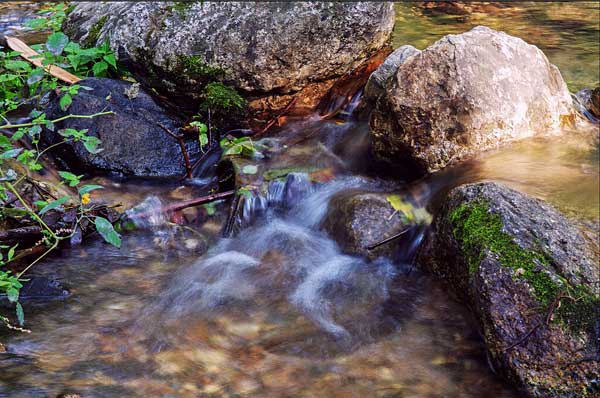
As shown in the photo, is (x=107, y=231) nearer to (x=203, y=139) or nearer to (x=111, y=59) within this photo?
(x=203, y=139)

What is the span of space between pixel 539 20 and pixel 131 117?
785 cm

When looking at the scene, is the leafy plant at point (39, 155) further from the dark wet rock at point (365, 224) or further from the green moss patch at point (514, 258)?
the green moss patch at point (514, 258)

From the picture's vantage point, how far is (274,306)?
389 centimetres

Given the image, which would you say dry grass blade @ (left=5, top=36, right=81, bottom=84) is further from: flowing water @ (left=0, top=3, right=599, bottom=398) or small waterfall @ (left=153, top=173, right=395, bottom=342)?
small waterfall @ (left=153, top=173, right=395, bottom=342)

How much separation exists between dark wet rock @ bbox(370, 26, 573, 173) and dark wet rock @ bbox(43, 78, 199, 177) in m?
2.11

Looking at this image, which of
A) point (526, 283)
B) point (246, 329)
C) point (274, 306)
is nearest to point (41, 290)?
point (246, 329)

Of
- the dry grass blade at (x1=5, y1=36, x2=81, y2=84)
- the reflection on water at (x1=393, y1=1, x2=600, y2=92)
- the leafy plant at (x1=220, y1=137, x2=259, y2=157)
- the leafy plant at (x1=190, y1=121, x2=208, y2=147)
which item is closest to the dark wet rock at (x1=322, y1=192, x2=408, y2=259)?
the leafy plant at (x1=220, y1=137, x2=259, y2=157)

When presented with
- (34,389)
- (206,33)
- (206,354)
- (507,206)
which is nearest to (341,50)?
(206,33)

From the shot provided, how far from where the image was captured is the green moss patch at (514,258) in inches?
122

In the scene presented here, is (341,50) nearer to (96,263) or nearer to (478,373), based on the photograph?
(96,263)

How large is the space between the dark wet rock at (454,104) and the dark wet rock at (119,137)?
6.93 ft

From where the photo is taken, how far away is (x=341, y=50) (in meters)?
6.17

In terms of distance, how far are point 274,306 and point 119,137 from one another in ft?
8.94

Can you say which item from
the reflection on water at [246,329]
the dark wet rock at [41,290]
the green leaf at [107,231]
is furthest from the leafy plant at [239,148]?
the green leaf at [107,231]
